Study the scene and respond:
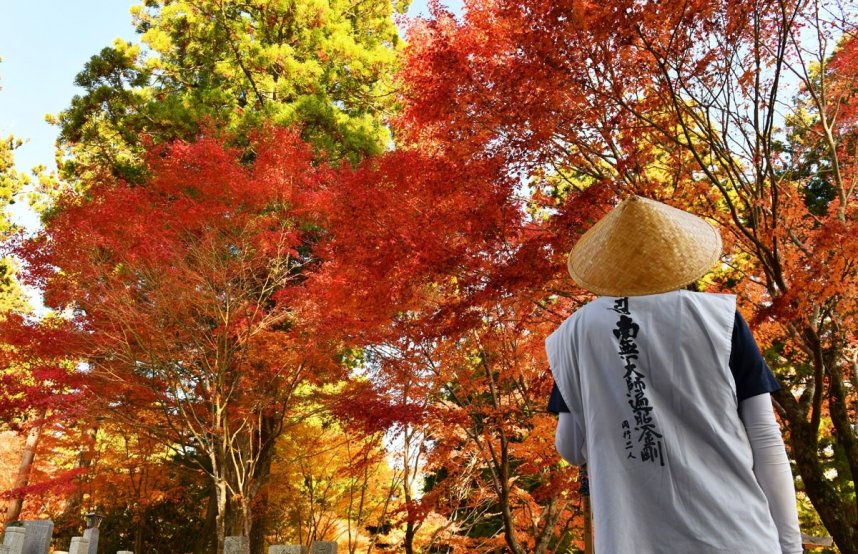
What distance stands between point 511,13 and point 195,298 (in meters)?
5.66

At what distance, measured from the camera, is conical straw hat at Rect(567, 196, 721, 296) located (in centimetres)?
169

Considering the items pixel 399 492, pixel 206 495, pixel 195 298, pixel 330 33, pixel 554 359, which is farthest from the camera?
pixel 206 495

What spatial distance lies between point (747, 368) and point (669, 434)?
9.4 inches

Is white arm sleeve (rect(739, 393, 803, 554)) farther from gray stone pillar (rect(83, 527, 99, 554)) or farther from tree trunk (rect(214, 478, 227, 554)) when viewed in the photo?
tree trunk (rect(214, 478, 227, 554))

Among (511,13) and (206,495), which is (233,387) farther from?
(206,495)

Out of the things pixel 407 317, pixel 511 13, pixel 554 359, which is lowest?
pixel 554 359

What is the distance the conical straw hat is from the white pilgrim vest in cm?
5

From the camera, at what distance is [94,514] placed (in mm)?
8094

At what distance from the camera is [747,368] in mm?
1535

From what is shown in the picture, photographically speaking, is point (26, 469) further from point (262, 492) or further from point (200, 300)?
point (200, 300)

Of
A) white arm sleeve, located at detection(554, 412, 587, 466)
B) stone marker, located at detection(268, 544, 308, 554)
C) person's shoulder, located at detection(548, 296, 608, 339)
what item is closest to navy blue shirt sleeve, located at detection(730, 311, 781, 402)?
person's shoulder, located at detection(548, 296, 608, 339)

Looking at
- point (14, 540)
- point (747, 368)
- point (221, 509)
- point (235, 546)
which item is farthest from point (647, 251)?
point (221, 509)

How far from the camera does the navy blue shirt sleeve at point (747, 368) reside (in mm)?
1521

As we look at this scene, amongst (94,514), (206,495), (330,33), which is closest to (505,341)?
(94,514)
